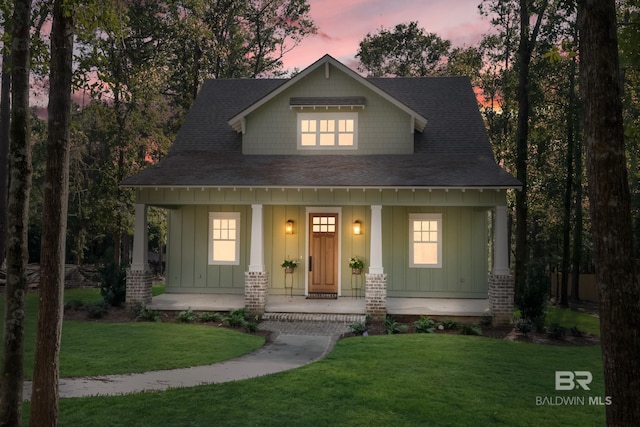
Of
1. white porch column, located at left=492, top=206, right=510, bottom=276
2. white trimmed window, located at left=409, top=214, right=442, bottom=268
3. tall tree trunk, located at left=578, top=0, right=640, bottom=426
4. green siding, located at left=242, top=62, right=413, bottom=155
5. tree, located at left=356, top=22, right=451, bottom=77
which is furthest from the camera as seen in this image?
tree, located at left=356, top=22, right=451, bottom=77

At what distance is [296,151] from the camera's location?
57.1 feet

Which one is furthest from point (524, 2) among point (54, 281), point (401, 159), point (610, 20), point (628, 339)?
point (54, 281)

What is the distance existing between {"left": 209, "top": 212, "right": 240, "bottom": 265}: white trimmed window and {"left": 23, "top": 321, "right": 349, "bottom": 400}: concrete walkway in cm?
512

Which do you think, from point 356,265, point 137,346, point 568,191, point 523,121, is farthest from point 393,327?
point 568,191

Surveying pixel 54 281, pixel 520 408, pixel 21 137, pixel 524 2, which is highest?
pixel 524 2

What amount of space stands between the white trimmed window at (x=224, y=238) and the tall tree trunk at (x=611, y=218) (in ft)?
44.8

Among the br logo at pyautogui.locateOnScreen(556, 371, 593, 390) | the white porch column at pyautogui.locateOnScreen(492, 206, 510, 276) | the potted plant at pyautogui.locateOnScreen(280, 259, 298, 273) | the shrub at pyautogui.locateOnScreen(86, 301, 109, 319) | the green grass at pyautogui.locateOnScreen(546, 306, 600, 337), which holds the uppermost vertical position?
the white porch column at pyautogui.locateOnScreen(492, 206, 510, 276)

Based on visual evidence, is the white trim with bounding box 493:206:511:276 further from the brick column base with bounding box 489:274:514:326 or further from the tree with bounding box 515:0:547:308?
the tree with bounding box 515:0:547:308

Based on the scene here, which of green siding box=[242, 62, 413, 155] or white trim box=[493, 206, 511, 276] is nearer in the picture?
white trim box=[493, 206, 511, 276]

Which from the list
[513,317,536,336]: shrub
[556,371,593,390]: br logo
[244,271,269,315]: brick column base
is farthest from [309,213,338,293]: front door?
[556,371,593,390]: br logo

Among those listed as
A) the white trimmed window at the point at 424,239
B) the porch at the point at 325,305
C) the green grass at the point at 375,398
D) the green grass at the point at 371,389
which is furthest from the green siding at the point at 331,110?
the green grass at the point at 375,398

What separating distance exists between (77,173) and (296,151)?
34.0 ft

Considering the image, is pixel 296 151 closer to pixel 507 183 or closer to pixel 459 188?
pixel 459 188

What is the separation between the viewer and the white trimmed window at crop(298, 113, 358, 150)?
17.3 metres
